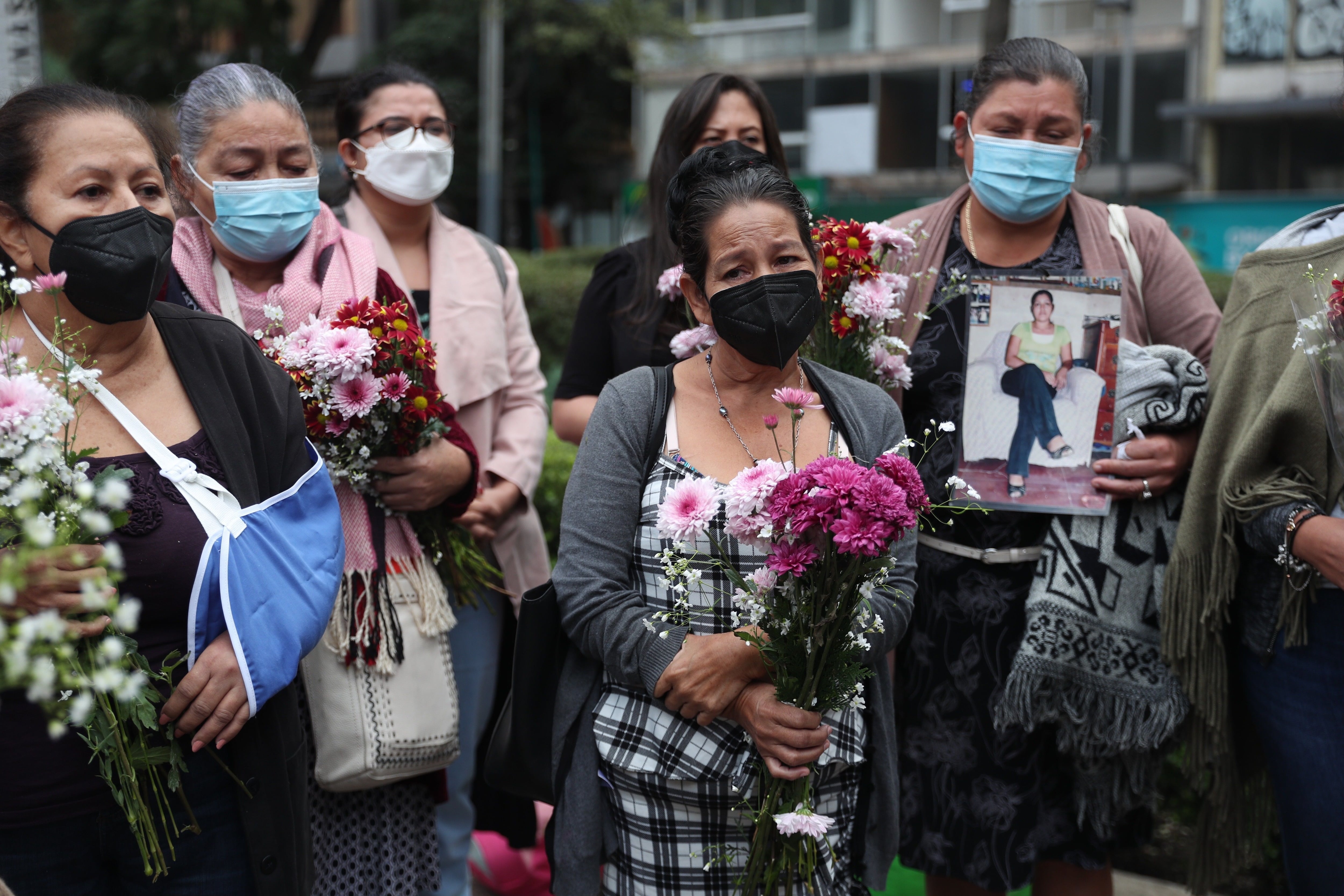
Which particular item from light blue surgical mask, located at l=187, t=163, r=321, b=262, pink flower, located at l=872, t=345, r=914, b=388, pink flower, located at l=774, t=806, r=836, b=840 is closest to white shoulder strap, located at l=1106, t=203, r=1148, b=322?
pink flower, located at l=872, t=345, r=914, b=388

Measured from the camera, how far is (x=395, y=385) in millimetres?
2623

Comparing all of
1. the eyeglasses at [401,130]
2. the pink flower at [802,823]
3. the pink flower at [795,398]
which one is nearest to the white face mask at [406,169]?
the eyeglasses at [401,130]

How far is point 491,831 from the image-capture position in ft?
12.1

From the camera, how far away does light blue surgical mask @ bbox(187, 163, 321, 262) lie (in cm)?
277

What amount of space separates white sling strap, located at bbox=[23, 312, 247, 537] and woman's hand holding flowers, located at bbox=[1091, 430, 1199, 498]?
1.97 meters

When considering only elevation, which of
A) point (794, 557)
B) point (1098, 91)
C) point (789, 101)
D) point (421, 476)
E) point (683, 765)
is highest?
point (789, 101)

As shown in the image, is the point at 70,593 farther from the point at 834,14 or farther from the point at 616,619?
the point at 834,14

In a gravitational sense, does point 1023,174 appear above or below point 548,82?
below

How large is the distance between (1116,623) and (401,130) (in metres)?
2.43

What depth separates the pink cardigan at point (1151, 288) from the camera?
2.92 m

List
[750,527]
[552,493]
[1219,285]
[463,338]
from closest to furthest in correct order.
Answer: [750,527], [463,338], [552,493], [1219,285]

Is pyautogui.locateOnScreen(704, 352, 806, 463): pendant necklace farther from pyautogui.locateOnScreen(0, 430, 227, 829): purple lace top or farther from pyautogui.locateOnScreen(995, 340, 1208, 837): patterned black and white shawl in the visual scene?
pyautogui.locateOnScreen(0, 430, 227, 829): purple lace top

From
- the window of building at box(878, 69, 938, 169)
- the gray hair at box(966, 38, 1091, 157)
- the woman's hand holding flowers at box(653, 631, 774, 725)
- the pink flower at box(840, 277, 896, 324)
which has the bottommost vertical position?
the woman's hand holding flowers at box(653, 631, 774, 725)

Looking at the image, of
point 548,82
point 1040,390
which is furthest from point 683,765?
point 548,82
